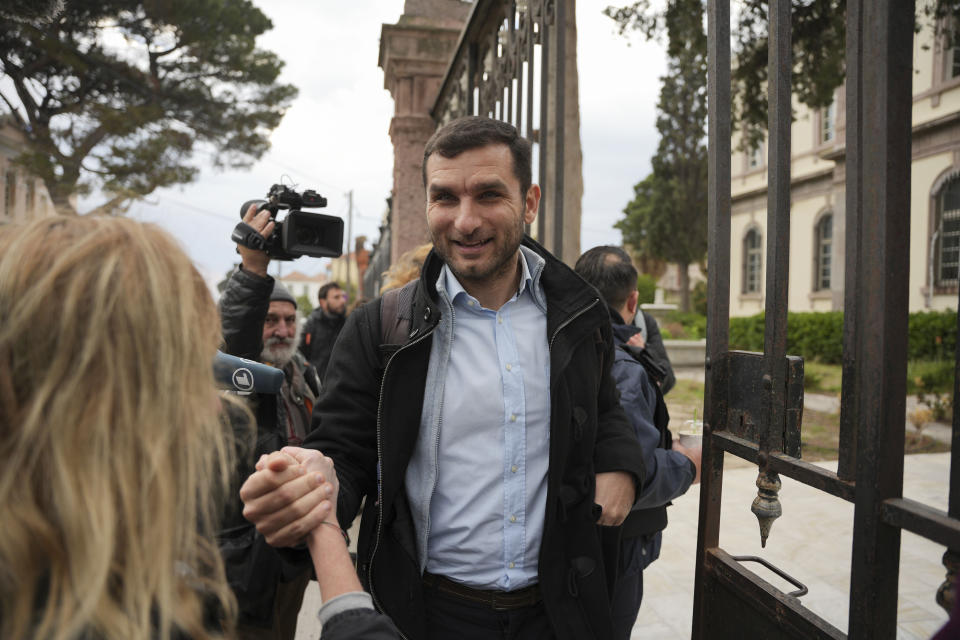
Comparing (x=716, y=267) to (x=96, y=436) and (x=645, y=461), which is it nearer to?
(x=645, y=461)

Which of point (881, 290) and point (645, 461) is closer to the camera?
point (881, 290)

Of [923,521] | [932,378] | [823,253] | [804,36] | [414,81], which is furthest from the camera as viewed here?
[823,253]

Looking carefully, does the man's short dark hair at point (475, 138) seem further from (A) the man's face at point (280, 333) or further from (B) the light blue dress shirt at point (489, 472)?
(A) the man's face at point (280, 333)

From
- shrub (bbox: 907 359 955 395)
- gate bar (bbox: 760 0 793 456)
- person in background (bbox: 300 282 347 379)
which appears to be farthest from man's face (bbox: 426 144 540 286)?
shrub (bbox: 907 359 955 395)

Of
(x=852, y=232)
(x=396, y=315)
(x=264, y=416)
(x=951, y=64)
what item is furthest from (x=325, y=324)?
(x=951, y=64)

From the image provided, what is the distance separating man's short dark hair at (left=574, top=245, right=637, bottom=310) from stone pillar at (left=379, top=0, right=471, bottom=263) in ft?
10.2

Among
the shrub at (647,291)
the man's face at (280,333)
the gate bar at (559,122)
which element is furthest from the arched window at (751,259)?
the man's face at (280,333)

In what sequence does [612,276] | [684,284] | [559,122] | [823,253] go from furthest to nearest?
[684,284]
[823,253]
[559,122]
[612,276]

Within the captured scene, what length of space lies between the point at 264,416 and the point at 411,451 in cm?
70

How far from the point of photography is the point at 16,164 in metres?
10.1

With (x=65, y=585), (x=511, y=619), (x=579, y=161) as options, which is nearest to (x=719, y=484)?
(x=511, y=619)

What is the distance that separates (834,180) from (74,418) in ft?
86.0

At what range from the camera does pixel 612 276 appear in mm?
2502

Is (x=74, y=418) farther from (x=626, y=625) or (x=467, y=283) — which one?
(x=626, y=625)
